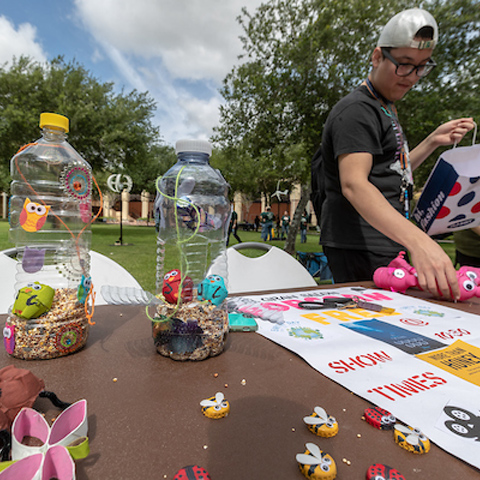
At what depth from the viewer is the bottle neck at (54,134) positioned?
92 cm

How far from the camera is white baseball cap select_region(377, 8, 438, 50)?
1.55 m

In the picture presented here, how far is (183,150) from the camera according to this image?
0.90 metres

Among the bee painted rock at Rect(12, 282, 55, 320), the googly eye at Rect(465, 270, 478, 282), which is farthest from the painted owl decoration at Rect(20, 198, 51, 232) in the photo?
the googly eye at Rect(465, 270, 478, 282)

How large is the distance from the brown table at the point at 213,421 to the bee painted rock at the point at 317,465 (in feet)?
0.06

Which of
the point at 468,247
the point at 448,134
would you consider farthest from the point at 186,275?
Answer: the point at 468,247

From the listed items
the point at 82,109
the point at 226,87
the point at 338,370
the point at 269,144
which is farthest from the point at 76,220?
the point at 82,109

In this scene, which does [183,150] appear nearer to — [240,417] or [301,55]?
[240,417]

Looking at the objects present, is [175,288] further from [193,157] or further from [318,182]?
[318,182]

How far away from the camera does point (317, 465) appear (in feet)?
1.57

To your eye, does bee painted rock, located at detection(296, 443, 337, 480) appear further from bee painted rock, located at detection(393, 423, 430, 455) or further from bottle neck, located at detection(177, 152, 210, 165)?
bottle neck, located at detection(177, 152, 210, 165)

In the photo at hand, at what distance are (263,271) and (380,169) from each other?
3.69ft

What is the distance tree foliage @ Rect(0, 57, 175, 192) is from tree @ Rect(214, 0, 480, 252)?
5060 mm

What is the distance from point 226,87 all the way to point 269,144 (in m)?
2.09

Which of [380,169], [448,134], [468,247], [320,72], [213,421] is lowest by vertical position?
[213,421]
